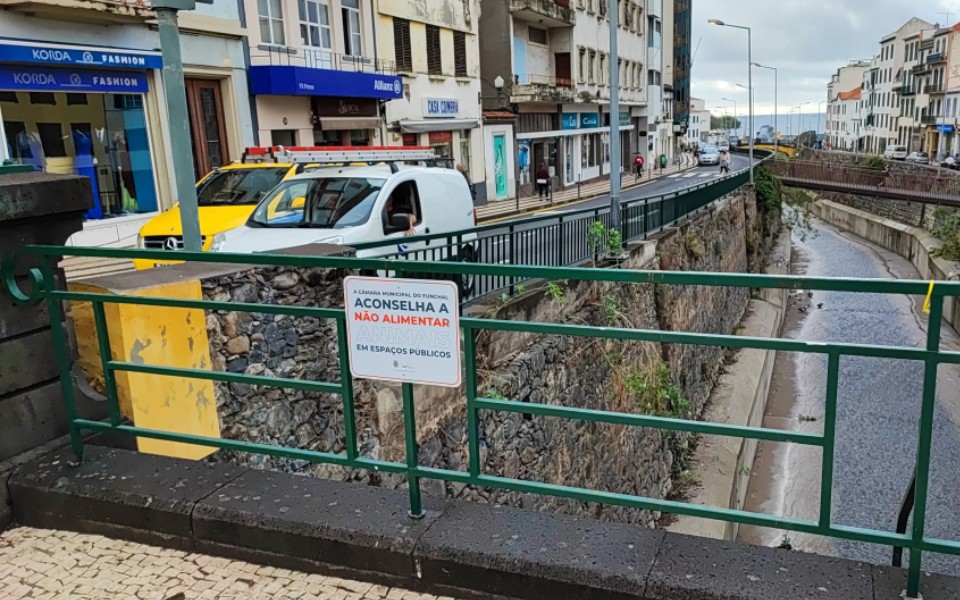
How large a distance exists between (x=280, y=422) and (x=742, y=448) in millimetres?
11921

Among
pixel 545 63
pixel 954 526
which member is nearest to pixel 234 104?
pixel 954 526

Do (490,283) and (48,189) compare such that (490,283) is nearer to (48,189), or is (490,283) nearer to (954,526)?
(48,189)

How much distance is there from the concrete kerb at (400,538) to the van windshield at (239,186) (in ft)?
24.8

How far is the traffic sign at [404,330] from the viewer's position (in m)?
3.16

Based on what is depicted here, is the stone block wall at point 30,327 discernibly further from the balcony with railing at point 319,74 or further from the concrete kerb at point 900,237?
the concrete kerb at point 900,237

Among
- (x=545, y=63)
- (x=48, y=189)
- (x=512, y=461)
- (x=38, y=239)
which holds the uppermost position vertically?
(x=545, y=63)

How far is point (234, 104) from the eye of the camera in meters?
18.0

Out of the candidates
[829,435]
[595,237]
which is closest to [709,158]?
[595,237]

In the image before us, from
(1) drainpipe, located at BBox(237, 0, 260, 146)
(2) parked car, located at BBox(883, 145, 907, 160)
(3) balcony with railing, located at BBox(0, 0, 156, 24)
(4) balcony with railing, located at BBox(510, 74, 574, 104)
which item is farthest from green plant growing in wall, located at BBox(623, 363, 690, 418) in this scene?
(2) parked car, located at BBox(883, 145, 907, 160)

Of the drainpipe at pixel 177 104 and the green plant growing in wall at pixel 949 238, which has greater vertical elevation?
the drainpipe at pixel 177 104

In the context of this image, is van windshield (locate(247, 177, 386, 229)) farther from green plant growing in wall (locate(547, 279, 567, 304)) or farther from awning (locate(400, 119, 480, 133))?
awning (locate(400, 119, 480, 133))

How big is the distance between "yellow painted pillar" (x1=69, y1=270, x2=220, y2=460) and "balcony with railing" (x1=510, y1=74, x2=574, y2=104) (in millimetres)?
31969

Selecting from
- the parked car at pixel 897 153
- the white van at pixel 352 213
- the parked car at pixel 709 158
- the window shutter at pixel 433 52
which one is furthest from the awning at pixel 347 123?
the parked car at pixel 897 153

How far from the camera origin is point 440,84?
28141 millimetres
